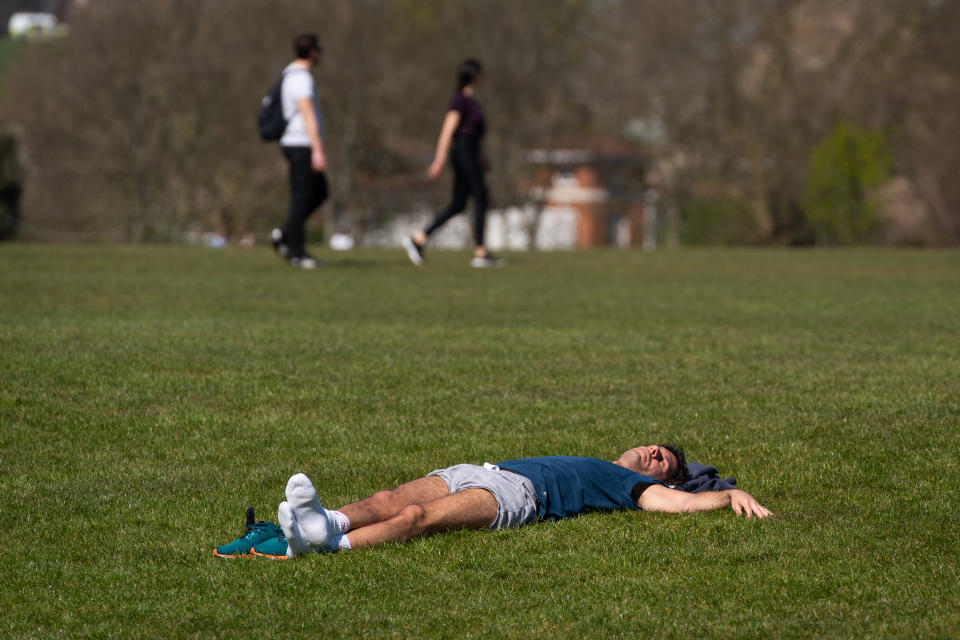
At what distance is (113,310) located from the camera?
10695 millimetres

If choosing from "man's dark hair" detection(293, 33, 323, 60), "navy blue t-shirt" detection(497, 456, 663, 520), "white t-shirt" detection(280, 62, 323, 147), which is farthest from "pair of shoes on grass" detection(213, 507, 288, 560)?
"man's dark hair" detection(293, 33, 323, 60)

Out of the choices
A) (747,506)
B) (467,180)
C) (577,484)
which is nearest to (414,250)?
(467,180)

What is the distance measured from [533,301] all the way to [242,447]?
634 centimetres

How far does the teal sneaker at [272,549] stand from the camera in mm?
4684

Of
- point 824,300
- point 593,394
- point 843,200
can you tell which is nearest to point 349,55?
point 843,200

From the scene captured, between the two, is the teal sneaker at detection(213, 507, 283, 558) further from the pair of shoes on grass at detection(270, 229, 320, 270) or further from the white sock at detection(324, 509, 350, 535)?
the pair of shoes on grass at detection(270, 229, 320, 270)

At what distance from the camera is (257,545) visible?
4.71m

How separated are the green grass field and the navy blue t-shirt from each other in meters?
0.19

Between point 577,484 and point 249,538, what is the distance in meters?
1.42

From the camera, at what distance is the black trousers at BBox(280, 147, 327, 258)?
602 inches

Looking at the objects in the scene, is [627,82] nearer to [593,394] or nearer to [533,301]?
[533,301]

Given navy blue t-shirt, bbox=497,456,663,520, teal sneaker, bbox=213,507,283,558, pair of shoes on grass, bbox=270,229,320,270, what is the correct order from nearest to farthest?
1. teal sneaker, bbox=213,507,283,558
2. navy blue t-shirt, bbox=497,456,663,520
3. pair of shoes on grass, bbox=270,229,320,270

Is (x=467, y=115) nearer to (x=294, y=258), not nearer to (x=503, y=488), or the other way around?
(x=294, y=258)

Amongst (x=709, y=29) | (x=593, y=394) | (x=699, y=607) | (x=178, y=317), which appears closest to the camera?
(x=699, y=607)
